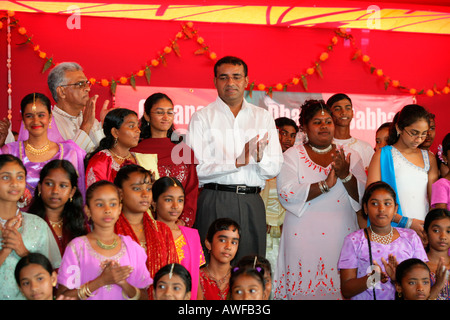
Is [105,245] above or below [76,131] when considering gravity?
below

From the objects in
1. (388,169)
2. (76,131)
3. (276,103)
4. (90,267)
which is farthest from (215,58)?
(90,267)

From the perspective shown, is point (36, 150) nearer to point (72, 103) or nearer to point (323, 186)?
point (72, 103)

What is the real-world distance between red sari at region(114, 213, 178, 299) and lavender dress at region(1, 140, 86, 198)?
0.46m

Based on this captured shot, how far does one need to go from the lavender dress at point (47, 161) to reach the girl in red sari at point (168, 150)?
0.41m

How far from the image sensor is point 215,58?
6.58 metres

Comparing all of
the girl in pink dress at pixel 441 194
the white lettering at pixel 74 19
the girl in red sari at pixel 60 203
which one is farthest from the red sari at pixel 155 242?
the white lettering at pixel 74 19

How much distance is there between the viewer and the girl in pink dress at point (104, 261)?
281 cm

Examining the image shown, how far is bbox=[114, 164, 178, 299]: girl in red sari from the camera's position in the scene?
3.25m

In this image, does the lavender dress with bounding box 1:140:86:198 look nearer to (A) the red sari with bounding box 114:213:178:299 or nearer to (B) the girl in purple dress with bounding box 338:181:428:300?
(A) the red sari with bounding box 114:213:178:299

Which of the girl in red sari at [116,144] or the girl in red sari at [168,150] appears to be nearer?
the girl in red sari at [116,144]

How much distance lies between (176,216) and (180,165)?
0.50m

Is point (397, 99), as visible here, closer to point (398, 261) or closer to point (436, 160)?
point (436, 160)

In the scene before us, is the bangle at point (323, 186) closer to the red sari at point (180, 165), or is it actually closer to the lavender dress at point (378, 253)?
the lavender dress at point (378, 253)
